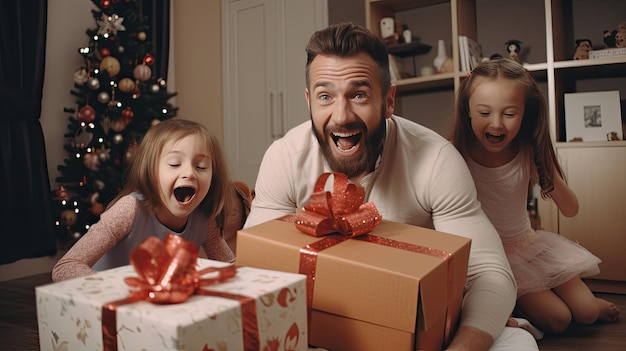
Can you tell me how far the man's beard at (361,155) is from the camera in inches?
53.7

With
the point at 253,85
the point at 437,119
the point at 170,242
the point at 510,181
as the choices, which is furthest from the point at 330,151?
the point at 253,85

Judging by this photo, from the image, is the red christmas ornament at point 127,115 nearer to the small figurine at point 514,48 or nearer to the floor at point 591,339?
A: the small figurine at point 514,48

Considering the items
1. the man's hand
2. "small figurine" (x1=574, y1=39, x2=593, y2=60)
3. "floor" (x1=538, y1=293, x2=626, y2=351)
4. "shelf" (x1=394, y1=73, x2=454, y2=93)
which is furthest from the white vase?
the man's hand

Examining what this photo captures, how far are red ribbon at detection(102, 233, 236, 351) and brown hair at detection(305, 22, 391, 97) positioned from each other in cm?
66

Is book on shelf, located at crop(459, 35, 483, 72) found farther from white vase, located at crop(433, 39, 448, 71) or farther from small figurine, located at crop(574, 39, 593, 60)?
small figurine, located at crop(574, 39, 593, 60)

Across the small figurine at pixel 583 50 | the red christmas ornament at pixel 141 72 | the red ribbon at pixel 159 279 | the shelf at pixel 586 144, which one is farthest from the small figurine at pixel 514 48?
the red ribbon at pixel 159 279

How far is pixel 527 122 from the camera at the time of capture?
1.86 m

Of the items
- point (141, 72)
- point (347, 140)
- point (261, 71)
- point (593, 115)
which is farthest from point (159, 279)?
point (261, 71)

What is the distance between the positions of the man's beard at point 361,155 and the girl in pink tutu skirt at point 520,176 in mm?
527

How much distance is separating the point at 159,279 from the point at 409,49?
3.12m

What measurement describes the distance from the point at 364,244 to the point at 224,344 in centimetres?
38

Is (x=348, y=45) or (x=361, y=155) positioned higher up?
(x=348, y=45)

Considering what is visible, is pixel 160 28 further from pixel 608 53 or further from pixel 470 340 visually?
pixel 470 340

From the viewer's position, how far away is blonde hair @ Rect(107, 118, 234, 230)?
5.64 feet
